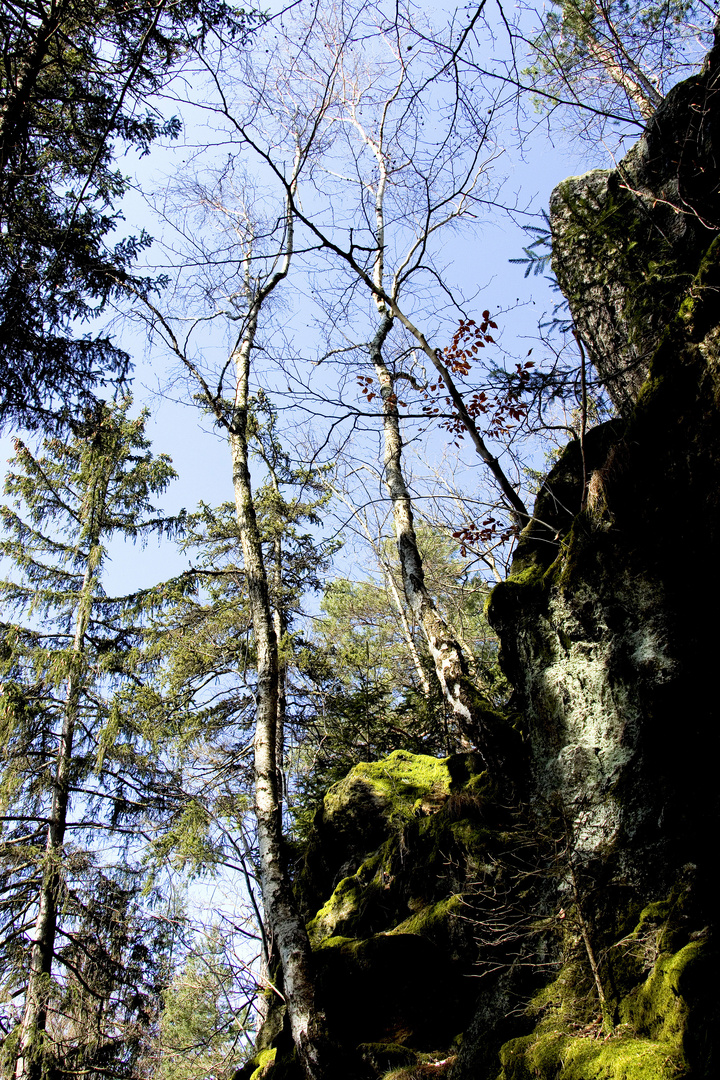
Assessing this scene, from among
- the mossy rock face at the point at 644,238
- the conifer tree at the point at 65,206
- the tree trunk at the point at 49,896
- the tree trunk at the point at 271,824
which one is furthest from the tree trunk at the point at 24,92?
the tree trunk at the point at 49,896

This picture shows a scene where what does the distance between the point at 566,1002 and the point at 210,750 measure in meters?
7.83

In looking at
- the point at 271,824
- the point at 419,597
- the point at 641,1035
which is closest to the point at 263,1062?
the point at 271,824

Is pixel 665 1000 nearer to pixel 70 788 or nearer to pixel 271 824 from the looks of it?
pixel 271 824

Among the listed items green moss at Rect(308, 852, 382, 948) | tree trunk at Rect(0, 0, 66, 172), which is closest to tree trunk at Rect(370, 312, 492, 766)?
green moss at Rect(308, 852, 382, 948)

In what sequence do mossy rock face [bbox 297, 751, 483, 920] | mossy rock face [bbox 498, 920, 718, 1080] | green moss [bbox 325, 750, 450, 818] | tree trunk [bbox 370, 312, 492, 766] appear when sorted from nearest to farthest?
1. mossy rock face [bbox 498, 920, 718, 1080]
2. tree trunk [bbox 370, 312, 492, 766]
3. mossy rock face [bbox 297, 751, 483, 920]
4. green moss [bbox 325, 750, 450, 818]

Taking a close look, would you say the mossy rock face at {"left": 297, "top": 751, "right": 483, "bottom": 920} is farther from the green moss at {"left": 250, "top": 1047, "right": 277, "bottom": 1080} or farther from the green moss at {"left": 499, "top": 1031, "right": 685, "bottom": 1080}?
the green moss at {"left": 499, "top": 1031, "right": 685, "bottom": 1080}

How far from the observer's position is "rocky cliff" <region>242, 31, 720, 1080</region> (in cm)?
354

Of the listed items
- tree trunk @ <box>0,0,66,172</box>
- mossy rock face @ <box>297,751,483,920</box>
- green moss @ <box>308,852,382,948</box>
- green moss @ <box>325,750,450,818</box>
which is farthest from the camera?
green moss @ <box>325,750,450,818</box>

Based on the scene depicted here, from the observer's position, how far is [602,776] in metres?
4.21

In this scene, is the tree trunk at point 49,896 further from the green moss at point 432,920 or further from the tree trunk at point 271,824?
the green moss at point 432,920

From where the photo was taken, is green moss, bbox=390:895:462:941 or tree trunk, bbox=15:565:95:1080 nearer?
green moss, bbox=390:895:462:941

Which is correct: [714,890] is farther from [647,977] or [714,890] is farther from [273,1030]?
[273,1030]

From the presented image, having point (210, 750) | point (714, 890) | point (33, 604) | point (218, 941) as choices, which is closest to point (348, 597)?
point (210, 750)

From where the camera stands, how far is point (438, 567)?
1600cm
